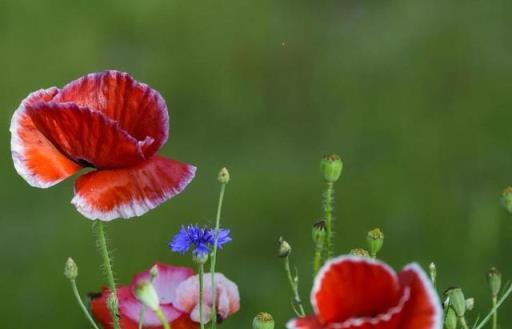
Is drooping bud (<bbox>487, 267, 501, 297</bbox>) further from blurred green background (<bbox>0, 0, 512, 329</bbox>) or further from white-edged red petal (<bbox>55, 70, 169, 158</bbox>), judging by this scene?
blurred green background (<bbox>0, 0, 512, 329</bbox>)

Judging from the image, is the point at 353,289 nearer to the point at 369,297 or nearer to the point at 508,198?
the point at 369,297

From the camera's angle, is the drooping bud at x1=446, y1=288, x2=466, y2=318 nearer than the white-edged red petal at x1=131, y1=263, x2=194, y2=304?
Yes

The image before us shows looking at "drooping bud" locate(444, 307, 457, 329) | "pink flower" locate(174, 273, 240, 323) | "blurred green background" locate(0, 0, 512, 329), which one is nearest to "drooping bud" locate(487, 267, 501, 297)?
"drooping bud" locate(444, 307, 457, 329)

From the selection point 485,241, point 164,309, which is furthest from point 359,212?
point 164,309

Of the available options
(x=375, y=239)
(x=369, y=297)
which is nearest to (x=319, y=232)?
(x=375, y=239)

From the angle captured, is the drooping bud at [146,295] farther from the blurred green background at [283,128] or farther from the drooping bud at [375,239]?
the blurred green background at [283,128]

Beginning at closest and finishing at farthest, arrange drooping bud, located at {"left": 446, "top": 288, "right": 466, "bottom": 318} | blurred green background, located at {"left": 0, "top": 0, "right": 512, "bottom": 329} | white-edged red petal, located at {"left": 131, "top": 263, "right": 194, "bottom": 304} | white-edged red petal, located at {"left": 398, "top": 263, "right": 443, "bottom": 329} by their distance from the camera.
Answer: white-edged red petal, located at {"left": 398, "top": 263, "right": 443, "bottom": 329}
drooping bud, located at {"left": 446, "top": 288, "right": 466, "bottom": 318}
white-edged red petal, located at {"left": 131, "top": 263, "right": 194, "bottom": 304}
blurred green background, located at {"left": 0, "top": 0, "right": 512, "bottom": 329}

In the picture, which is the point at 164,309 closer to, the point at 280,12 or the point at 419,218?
the point at 419,218

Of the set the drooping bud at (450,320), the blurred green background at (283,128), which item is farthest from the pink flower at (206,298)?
the blurred green background at (283,128)
